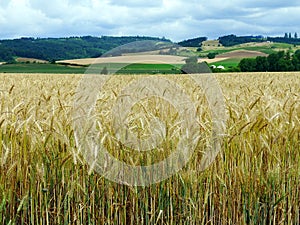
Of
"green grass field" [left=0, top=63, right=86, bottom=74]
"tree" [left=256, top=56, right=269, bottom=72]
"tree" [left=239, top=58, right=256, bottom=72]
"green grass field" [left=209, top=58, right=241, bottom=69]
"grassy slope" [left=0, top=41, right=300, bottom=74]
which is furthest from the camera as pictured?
"green grass field" [left=209, top=58, right=241, bottom=69]

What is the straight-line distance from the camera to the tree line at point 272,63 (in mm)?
48438

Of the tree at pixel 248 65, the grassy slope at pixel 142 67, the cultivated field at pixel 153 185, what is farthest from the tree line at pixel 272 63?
the cultivated field at pixel 153 185

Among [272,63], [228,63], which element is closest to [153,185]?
[272,63]

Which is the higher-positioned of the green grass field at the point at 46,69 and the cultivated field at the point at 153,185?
the cultivated field at the point at 153,185

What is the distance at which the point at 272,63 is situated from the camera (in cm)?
4997

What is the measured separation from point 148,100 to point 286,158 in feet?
5.92

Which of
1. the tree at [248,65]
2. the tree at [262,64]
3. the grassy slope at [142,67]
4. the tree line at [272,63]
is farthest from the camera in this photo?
the tree at [248,65]

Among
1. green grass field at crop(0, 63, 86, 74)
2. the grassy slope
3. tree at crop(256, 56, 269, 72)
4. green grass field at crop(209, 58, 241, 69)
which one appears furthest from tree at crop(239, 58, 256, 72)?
green grass field at crop(0, 63, 86, 74)

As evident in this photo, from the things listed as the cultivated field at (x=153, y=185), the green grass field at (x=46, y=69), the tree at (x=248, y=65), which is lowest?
the tree at (x=248, y=65)

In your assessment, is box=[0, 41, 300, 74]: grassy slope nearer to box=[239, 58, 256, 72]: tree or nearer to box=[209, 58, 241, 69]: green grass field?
box=[209, 58, 241, 69]: green grass field

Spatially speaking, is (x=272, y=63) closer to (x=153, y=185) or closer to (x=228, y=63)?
(x=228, y=63)

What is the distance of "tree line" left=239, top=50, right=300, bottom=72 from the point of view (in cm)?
4844

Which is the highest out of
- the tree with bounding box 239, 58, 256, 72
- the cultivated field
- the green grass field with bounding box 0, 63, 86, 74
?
the cultivated field

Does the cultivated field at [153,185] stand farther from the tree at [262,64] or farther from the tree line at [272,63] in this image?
the tree at [262,64]
